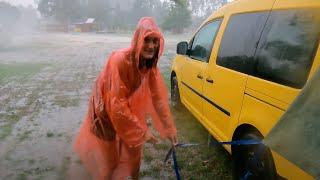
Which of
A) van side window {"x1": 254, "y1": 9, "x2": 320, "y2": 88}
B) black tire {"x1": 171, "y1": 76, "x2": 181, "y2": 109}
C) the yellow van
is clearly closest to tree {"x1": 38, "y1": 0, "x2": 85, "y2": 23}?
black tire {"x1": 171, "y1": 76, "x2": 181, "y2": 109}

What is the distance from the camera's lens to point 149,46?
298cm

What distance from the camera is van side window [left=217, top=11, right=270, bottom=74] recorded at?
149 inches

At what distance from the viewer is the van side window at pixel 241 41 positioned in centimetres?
378

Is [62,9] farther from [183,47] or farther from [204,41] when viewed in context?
[204,41]

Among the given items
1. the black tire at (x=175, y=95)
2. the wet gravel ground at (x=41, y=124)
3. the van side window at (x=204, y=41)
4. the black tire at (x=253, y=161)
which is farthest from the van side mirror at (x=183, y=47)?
the black tire at (x=253, y=161)

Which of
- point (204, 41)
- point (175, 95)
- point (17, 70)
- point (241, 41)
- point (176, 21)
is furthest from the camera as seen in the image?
point (176, 21)

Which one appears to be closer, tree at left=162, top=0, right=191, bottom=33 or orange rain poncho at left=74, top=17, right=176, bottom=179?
orange rain poncho at left=74, top=17, right=176, bottom=179

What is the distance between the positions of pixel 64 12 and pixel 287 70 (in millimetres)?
74159

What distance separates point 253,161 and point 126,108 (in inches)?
51.5

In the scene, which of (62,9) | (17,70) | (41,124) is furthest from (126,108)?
(62,9)

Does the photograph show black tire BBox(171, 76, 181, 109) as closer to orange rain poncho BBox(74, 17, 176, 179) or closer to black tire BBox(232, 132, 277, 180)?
black tire BBox(232, 132, 277, 180)

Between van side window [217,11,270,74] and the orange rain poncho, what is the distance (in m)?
0.95

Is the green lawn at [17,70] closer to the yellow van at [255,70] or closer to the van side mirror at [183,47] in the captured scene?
the van side mirror at [183,47]

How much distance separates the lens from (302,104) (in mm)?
1958
